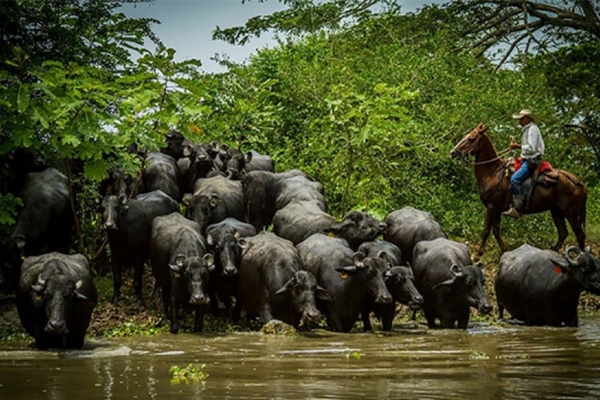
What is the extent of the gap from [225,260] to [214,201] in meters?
3.00

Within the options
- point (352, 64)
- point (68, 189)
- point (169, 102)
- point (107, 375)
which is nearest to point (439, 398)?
point (107, 375)

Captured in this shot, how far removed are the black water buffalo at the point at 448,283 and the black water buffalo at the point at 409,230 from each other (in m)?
1.50

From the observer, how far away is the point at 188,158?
69.7ft

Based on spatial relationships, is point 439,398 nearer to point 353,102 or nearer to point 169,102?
point 169,102

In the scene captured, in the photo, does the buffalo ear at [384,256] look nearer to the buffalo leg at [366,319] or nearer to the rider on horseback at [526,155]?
the buffalo leg at [366,319]

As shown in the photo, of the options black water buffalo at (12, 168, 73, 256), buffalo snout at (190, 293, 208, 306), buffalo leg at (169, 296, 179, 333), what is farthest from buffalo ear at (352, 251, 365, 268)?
black water buffalo at (12, 168, 73, 256)

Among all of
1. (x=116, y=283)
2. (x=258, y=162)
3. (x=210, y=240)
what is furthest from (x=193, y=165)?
(x=210, y=240)

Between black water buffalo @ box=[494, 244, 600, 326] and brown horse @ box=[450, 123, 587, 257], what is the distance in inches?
168

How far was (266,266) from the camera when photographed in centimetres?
1525

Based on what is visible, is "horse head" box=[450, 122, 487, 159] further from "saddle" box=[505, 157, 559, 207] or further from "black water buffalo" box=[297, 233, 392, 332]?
"black water buffalo" box=[297, 233, 392, 332]

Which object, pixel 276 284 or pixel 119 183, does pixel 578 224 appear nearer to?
pixel 276 284

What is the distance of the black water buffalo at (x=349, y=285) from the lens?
15078mm

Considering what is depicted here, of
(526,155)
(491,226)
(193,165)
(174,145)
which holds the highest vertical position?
(174,145)

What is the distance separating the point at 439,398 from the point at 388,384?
3.09 ft
